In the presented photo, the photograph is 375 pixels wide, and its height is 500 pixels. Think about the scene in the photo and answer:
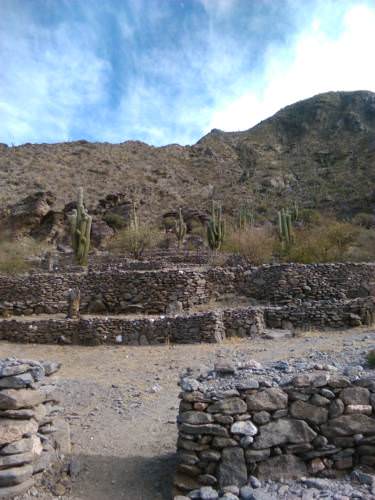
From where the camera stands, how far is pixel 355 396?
15.1 feet

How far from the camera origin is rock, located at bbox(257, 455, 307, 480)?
444 cm

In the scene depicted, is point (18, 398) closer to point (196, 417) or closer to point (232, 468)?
point (196, 417)

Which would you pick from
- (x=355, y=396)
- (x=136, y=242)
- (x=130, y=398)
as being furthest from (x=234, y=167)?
(x=355, y=396)

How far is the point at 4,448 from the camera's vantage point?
15.2 feet

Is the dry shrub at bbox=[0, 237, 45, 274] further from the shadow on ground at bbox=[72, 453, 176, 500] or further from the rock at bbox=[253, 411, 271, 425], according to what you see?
the rock at bbox=[253, 411, 271, 425]

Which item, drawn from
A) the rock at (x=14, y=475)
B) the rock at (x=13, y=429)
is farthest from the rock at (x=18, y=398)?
the rock at (x=14, y=475)

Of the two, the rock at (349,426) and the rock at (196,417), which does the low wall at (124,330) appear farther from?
the rock at (349,426)

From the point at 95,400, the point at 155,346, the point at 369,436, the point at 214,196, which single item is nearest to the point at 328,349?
the point at 155,346

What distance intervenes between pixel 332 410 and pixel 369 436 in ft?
1.41

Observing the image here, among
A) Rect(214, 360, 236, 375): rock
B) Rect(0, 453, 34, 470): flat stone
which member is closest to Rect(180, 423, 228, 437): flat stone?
Rect(214, 360, 236, 375): rock

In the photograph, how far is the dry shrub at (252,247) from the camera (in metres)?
22.8

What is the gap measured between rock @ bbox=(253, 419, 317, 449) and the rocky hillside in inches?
1605

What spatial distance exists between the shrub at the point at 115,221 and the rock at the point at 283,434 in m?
35.7

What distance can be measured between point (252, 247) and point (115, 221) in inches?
772
